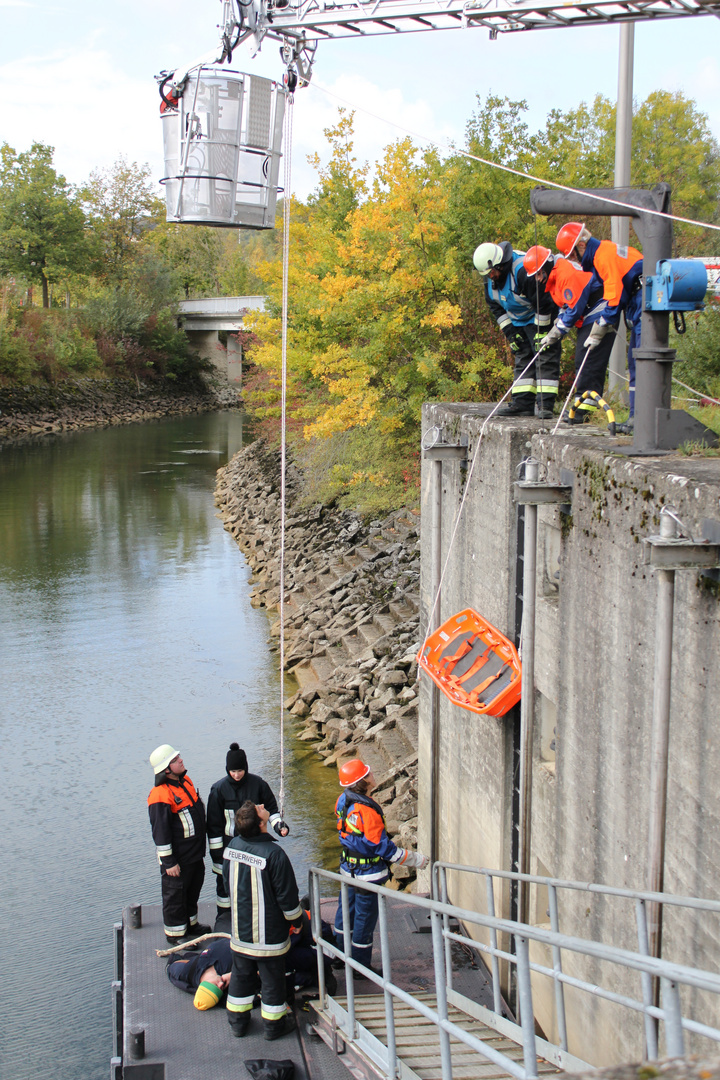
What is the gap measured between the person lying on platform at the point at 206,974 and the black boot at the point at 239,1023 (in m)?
0.40

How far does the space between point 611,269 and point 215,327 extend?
226ft

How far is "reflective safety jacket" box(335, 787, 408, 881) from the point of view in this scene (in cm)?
666

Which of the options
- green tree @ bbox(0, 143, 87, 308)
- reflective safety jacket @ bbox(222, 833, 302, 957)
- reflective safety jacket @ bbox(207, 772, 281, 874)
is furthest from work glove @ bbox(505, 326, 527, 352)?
green tree @ bbox(0, 143, 87, 308)

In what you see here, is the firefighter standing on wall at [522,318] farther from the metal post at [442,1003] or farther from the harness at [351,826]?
the metal post at [442,1003]

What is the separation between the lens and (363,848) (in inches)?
264

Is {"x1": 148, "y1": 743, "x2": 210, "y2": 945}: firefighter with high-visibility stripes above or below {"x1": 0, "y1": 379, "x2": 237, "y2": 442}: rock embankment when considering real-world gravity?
below

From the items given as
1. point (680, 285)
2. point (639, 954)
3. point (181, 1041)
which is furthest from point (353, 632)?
point (639, 954)

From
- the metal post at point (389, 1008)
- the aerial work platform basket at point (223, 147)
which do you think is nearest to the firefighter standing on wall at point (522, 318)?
the aerial work platform basket at point (223, 147)

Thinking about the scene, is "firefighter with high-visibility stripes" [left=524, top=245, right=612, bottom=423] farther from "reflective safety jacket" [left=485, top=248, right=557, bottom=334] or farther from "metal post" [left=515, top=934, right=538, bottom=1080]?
"metal post" [left=515, top=934, right=538, bottom=1080]

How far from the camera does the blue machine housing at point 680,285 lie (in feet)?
18.3

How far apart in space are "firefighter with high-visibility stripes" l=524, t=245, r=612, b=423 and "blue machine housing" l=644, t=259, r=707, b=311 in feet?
5.90

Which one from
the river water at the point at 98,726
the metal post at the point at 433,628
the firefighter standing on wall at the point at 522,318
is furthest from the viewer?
the river water at the point at 98,726

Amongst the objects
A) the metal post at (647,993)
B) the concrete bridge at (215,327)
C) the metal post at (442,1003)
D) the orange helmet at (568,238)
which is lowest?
the metal post at (442,1003)

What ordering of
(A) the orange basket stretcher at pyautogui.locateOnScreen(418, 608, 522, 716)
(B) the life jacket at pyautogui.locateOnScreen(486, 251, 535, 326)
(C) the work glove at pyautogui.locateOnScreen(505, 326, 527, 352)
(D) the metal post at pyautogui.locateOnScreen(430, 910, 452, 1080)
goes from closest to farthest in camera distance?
1. (D) the metal post at pyautogui.locateOnScreen(430, 910, 452, 1080)
2. (A) the orange basket stretcher at pyautogui.locateOnScreen(418, 608, 522, 716)
3. (B) the life jacket at pyautogui.locateOnScreen(486, 251, 535, 326)
4. (C) the work glove at pyautogui.locateOnScreen(505, 326, 527, 352)
